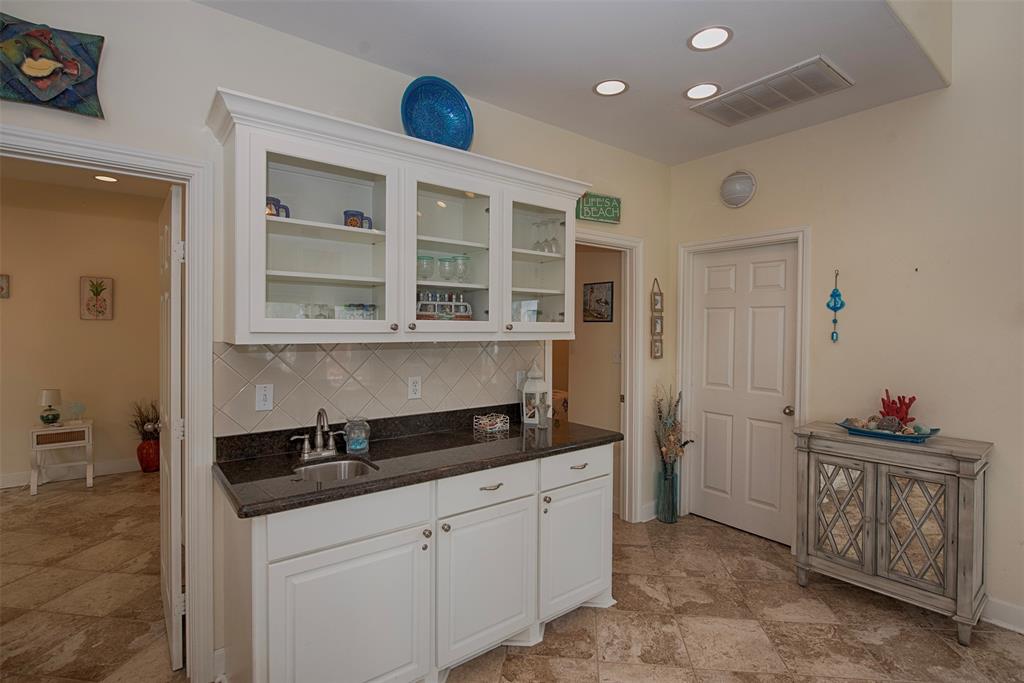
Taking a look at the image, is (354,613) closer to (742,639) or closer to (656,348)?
(742,639)

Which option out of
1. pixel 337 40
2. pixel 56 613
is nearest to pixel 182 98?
pixel 337 40

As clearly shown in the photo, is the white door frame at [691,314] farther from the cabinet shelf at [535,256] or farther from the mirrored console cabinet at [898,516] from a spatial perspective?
the cabinet shelf at [535,256]

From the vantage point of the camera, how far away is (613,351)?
13.3 ft

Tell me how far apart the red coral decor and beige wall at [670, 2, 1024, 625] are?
0.44ft

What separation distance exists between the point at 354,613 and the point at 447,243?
1.57 m

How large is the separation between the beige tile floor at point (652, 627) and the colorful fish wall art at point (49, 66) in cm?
227

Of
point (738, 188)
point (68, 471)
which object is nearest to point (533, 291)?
point (738, 188)

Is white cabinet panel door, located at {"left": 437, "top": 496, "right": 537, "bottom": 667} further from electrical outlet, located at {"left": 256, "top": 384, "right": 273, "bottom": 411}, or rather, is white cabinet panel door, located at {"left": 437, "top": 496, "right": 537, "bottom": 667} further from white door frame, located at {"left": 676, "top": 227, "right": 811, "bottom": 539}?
white door frame, located at {"left": 676, "top": 227, "right": 811, "bottom": 539}

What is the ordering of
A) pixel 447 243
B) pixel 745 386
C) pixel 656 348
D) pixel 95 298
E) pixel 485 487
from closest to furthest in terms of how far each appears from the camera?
pixel 485 487, pixel 447 243, pixel 745 386, pixel 656 348, pixel 95 298

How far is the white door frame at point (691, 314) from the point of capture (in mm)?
3258

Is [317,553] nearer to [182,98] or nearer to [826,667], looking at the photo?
[182,98]

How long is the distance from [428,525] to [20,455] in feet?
16.3

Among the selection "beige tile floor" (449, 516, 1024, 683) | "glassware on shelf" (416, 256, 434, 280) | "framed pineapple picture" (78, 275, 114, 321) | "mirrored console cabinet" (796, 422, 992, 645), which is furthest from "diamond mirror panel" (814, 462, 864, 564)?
"framed pineapple picture" (78, 275, 114, 321)

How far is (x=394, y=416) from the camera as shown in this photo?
101 inches
